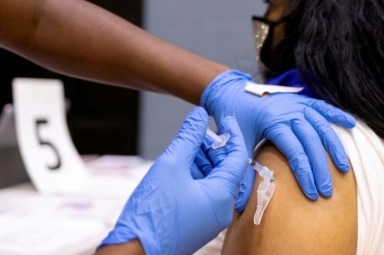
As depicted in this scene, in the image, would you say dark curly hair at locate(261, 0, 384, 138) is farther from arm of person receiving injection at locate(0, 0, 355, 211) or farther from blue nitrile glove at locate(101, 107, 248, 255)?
blue nitrile glove at locate(101, 107, 248, 255)

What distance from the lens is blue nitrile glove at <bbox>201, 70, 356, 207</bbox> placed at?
957 millimetres

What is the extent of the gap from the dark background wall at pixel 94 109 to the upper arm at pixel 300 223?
2.47 m

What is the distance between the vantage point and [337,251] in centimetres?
91

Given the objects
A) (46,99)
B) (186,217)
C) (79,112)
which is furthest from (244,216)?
(79,112)

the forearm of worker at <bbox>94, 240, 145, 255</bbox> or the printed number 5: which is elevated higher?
the forearm of worker at <bbox>94, 240, 145, 255</bbox>

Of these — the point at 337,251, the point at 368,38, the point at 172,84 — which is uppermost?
the point at 368,38

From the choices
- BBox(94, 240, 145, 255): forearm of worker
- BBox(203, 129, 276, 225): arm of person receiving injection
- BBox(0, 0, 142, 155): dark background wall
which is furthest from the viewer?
BBox(0, 0, 142, 155): dark background wall

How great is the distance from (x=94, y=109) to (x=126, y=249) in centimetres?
278

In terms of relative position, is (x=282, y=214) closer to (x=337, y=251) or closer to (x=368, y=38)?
(x=337, y=251)

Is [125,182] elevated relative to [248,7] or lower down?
lower down

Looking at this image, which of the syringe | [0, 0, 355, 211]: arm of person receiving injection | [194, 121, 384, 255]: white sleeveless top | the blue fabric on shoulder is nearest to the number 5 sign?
[0, 0, 355, 211]: arm of person receiving injection

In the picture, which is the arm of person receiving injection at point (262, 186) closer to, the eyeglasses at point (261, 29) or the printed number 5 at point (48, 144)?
the eyeglasses at point (261, 29)

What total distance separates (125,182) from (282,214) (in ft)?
4.12

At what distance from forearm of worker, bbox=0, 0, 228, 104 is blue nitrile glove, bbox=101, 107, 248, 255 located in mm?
440
